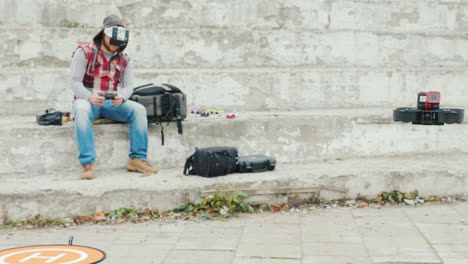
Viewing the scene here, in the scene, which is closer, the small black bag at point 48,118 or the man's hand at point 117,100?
the man's hand at point 117,100

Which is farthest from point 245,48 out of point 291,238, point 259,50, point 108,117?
point 291,238

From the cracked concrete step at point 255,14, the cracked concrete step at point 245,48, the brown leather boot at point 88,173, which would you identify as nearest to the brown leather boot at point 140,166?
the brown leather boot at point 88,173

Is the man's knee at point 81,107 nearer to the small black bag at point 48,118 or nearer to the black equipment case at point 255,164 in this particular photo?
the small black bag at point 48,118

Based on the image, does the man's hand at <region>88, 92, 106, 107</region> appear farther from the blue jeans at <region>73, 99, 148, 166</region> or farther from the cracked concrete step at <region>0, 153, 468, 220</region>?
the cracked concrete step at <region>0, 153, 468, 220</region>

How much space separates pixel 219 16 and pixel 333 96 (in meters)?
1.80

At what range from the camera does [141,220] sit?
5598mm

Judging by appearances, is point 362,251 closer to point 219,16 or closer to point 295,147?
point 295,147

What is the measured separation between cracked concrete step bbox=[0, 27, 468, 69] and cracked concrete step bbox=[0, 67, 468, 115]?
0.85 ft

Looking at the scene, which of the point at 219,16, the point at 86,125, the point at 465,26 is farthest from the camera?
the point at 465,26

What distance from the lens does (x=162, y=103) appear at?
6.41 m

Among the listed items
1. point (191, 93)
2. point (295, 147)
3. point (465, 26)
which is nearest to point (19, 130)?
point (191, 93)

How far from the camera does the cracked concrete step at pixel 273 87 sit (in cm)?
712

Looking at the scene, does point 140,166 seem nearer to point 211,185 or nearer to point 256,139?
point 211,185

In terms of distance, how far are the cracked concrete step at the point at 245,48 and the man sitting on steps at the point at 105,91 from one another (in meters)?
1.41
